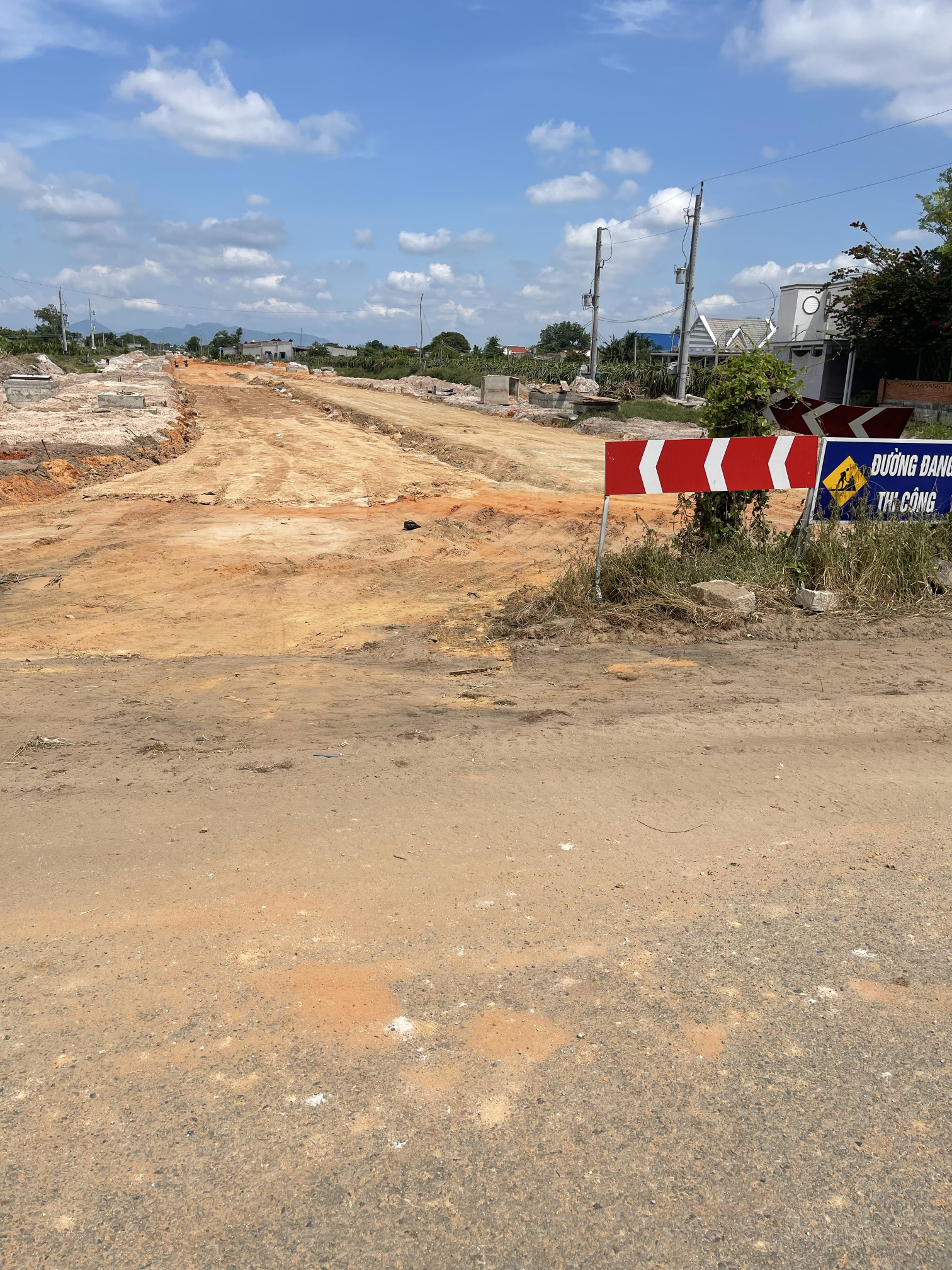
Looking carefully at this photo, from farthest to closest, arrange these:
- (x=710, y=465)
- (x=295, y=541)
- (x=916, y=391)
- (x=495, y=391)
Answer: (x=495, y=391), (x=916, y=391), (x=295, y=541), (x=710, y=465)

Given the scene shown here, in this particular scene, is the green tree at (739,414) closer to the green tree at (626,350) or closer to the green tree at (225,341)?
the green tree at (626,350)

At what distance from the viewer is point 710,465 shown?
8.20 metres

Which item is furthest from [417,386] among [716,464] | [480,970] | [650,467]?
[480,970]

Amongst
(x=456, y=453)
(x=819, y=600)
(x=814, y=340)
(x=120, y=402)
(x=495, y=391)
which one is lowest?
(x=819, y=600)

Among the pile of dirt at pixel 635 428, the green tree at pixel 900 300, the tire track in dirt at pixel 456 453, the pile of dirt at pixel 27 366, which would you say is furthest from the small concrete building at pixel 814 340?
the pile of dirt at pixel 27 366

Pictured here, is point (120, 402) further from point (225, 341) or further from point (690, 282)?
point (225, 341)

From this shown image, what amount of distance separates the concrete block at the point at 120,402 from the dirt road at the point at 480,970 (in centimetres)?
1922

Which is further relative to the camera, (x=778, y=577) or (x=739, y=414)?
(x=739, y=414)

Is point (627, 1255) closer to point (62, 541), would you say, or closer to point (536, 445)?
point (62, 541)

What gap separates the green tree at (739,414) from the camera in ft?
→ 29.7

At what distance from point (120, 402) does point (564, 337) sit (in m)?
91.0

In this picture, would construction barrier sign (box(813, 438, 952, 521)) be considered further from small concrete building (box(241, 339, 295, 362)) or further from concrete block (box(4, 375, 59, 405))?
small concrete building (box(241, 339, 295, 362))

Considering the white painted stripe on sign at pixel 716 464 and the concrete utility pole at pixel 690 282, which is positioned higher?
the concrete utility pole at pixel 690 282

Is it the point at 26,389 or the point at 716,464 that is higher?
the point at 26,389
